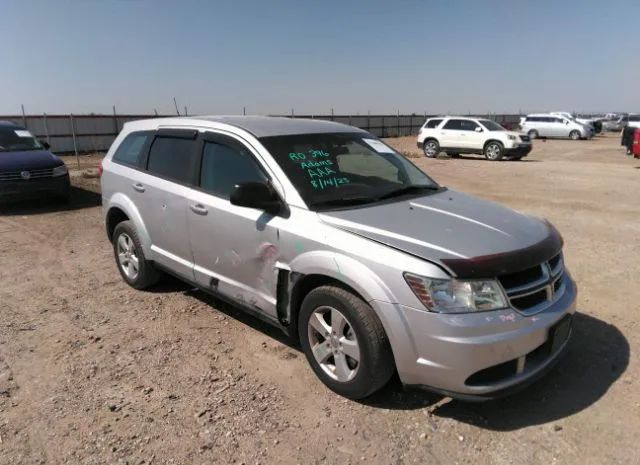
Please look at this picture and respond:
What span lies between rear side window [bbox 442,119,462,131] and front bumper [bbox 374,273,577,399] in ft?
64.4

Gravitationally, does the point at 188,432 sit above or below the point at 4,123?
below

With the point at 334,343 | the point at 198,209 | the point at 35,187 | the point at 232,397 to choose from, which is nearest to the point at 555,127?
the point at 35,187

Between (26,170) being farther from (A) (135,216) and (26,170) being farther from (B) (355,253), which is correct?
(B) (355,253)

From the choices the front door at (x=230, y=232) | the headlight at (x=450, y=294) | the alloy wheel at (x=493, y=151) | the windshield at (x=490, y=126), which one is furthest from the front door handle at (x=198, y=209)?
the windshield at (x=490, y=126)

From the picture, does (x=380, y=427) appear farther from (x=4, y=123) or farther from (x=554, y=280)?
(x=4, y=123)

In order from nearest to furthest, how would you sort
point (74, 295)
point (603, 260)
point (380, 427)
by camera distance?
point (380, 427) → point (74, 295) → point (603, 260)

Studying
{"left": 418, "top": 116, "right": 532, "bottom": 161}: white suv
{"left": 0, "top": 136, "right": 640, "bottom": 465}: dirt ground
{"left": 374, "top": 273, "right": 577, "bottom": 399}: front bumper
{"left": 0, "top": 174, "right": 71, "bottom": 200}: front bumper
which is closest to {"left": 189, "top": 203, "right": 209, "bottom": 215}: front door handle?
{"left": 0, "top": 136, "right": 640, "bottom": 465}: dirt ground

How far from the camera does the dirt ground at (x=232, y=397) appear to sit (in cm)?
277

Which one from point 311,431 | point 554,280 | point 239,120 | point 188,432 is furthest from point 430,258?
point 239,120

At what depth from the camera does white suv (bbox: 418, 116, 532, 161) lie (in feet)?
66.2

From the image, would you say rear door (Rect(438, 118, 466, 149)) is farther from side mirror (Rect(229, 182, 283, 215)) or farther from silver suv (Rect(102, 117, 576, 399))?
side mirror (Rect(229, 182, 283, 215))

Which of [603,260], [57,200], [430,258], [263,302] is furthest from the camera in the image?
[57,200]

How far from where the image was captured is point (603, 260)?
598cm

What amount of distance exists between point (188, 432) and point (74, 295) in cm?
285
